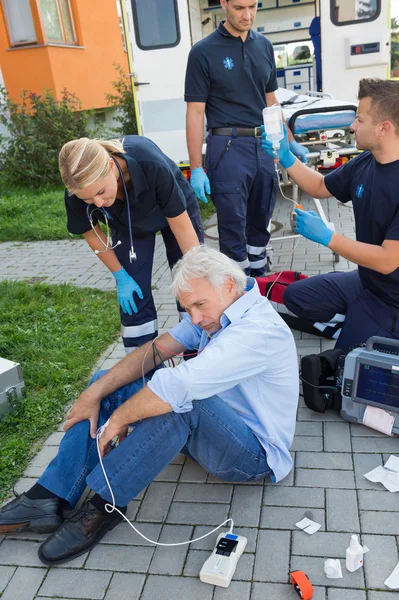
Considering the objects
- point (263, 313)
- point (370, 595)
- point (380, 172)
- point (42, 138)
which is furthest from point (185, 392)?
point (42, 138)

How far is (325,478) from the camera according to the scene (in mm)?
2498

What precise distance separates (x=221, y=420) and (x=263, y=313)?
432 mm

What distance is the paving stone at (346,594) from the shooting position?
1920mm

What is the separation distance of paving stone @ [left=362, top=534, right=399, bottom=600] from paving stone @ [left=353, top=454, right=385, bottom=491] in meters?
0.29

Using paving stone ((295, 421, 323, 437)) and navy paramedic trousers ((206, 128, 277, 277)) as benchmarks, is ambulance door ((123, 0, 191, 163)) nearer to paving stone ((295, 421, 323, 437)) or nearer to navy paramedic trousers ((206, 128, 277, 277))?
navy paramedic trousers ((206, 128, 277, 277))

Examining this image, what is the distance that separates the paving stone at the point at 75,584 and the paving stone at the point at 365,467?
1091 millimetres

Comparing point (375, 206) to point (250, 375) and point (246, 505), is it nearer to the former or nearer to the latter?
point (250, 375)

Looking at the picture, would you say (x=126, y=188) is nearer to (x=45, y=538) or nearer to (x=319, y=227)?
(x=319, y=227)

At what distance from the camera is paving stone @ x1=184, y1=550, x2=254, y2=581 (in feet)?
6.73

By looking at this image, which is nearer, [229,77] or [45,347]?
[229,77]

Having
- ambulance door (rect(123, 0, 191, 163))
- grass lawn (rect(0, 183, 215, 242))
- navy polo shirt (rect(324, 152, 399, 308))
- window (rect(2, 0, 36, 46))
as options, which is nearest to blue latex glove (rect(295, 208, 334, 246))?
navy polo shirt (rect(324, 152, 399, 308))

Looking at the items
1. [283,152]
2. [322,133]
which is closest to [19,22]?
[322,133]

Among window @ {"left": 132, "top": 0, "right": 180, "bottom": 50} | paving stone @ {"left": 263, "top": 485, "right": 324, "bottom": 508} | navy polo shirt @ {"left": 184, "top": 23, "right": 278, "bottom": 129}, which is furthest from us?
window @ {"left": 132, "top": 0, "right": 180, "bottom": 50}

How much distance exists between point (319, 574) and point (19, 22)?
36.2ft
